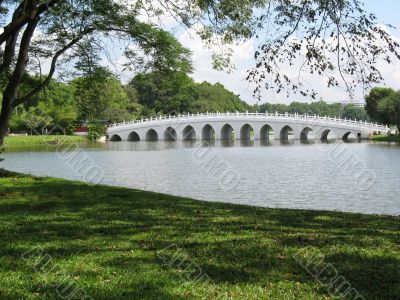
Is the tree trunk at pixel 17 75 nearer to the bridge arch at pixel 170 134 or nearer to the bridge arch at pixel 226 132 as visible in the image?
the bridge arch at pixel 226 132

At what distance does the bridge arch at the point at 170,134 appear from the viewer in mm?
77688

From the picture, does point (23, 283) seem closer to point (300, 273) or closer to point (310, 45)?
point (300, 273)

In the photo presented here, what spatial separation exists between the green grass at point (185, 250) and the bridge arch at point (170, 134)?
6859 cm

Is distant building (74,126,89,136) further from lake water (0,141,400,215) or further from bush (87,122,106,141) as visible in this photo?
→ lake water (0,141,400,215)

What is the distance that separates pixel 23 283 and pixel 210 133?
254 feet

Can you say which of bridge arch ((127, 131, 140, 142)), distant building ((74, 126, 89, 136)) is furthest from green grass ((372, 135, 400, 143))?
distant building ((74, 126, 89, 136))

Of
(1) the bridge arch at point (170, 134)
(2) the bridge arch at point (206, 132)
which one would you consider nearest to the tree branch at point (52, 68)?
(2) the bridge arch at point (206, 132)

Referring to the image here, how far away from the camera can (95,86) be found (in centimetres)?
1379

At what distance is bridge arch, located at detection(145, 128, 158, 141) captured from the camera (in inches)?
3137

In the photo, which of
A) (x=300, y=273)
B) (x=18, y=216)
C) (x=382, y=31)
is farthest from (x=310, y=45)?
(x=18, y=216)

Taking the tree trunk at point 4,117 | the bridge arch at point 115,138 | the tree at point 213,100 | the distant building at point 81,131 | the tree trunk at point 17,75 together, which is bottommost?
the bridge arch at point 115,138

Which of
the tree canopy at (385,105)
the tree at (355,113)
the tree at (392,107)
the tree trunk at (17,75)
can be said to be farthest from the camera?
the tree at (355,113)

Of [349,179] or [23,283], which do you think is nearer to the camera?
[23,283]

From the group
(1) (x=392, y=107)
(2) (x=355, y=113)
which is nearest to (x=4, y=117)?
(1) (x=392, y=107)
